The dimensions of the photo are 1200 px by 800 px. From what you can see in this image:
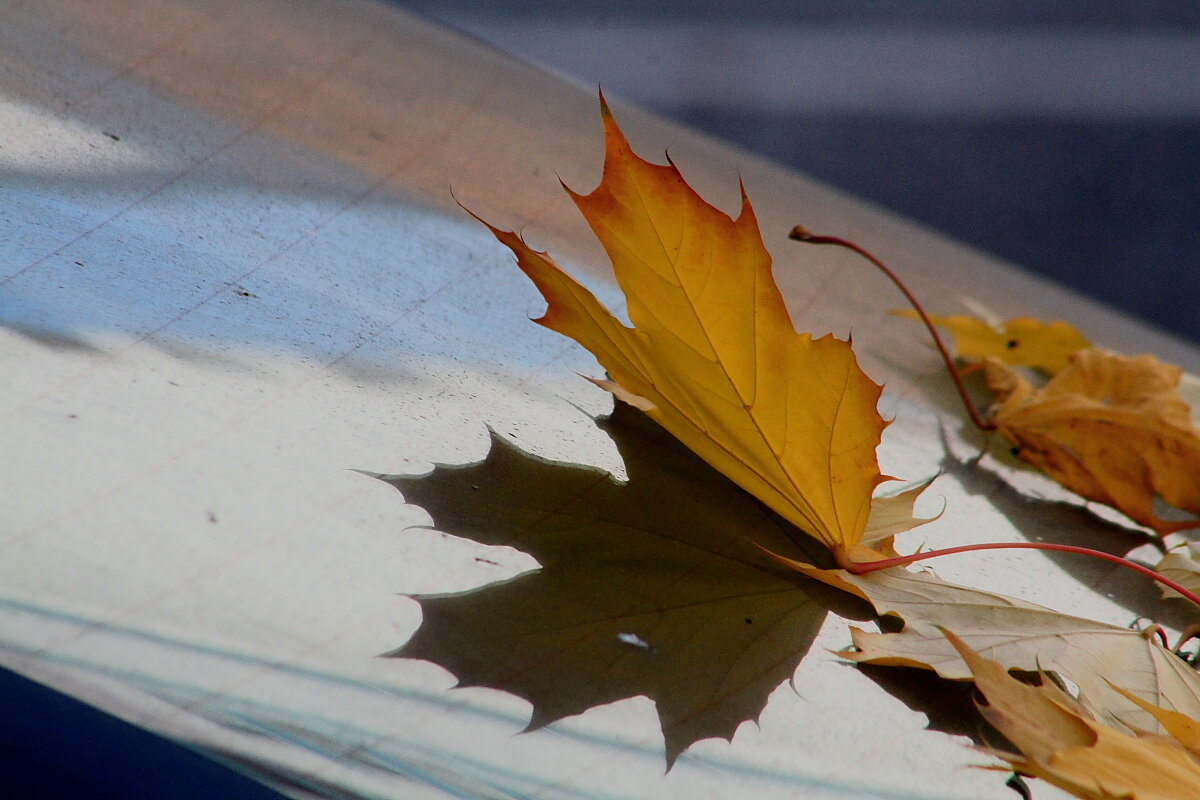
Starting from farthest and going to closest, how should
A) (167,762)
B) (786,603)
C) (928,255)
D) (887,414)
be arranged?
(928,255)
(887,414)
(786,603)
(167,762)

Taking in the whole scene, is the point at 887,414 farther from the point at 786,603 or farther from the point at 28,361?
the point at 28,361

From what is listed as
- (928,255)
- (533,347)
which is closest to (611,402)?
(533,347)

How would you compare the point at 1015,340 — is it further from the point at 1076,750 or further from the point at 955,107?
the point at 955,107

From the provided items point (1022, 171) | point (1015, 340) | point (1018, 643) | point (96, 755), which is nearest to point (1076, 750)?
point (1018, 643)

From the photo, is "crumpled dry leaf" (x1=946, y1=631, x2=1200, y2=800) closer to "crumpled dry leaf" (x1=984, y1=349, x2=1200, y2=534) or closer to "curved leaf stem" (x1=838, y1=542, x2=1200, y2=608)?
"curved leaf stem" (x1=838, y1=542, x2=1200, y2=608)

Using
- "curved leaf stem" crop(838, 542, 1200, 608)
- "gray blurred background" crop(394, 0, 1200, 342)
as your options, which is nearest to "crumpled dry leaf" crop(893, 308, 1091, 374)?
"curved leaf stem" crop(838, 542, 1200, 608)

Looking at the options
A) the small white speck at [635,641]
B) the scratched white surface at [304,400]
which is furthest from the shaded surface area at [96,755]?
the small white speck at [635,641]
